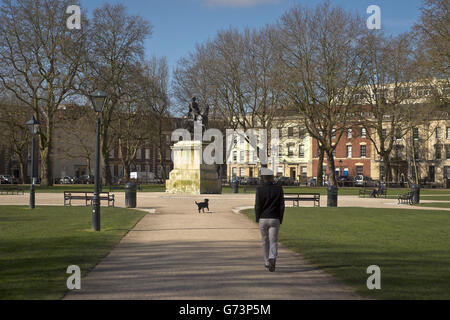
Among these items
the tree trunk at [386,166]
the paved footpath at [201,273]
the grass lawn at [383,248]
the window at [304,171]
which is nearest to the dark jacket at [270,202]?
the paved footpath at [201,273]

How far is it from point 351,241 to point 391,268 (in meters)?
4.12

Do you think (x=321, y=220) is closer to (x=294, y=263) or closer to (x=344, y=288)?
(x=294, y=263)

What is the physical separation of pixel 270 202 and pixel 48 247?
5570mm

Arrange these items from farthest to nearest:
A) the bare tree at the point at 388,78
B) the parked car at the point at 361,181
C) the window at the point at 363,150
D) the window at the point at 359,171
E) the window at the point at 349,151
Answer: the window at the point at 349,151 → the window at the point at 359,171 → the window at the point at 363,150 → the parked car at the point at 361,181 → the bare tree at the point at 388,78

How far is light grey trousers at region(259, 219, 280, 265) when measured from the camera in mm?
9688

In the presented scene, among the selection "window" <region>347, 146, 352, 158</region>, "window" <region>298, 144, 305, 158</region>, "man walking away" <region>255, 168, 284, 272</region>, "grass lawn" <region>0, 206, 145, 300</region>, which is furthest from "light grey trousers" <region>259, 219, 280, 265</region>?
"window" <region>298, 144, 305, 158</region>

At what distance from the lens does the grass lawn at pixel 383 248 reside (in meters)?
8.52

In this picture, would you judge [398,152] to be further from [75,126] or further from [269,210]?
[269,210]

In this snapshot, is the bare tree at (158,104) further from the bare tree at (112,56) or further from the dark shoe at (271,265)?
the dark shoe at (271,265)

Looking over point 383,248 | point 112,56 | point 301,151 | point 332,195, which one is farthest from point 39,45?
point 301,151

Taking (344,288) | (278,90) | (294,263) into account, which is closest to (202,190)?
(278,90)

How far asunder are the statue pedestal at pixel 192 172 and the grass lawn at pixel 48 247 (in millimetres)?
16533

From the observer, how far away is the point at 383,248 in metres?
12.9

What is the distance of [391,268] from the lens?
10055 mm
